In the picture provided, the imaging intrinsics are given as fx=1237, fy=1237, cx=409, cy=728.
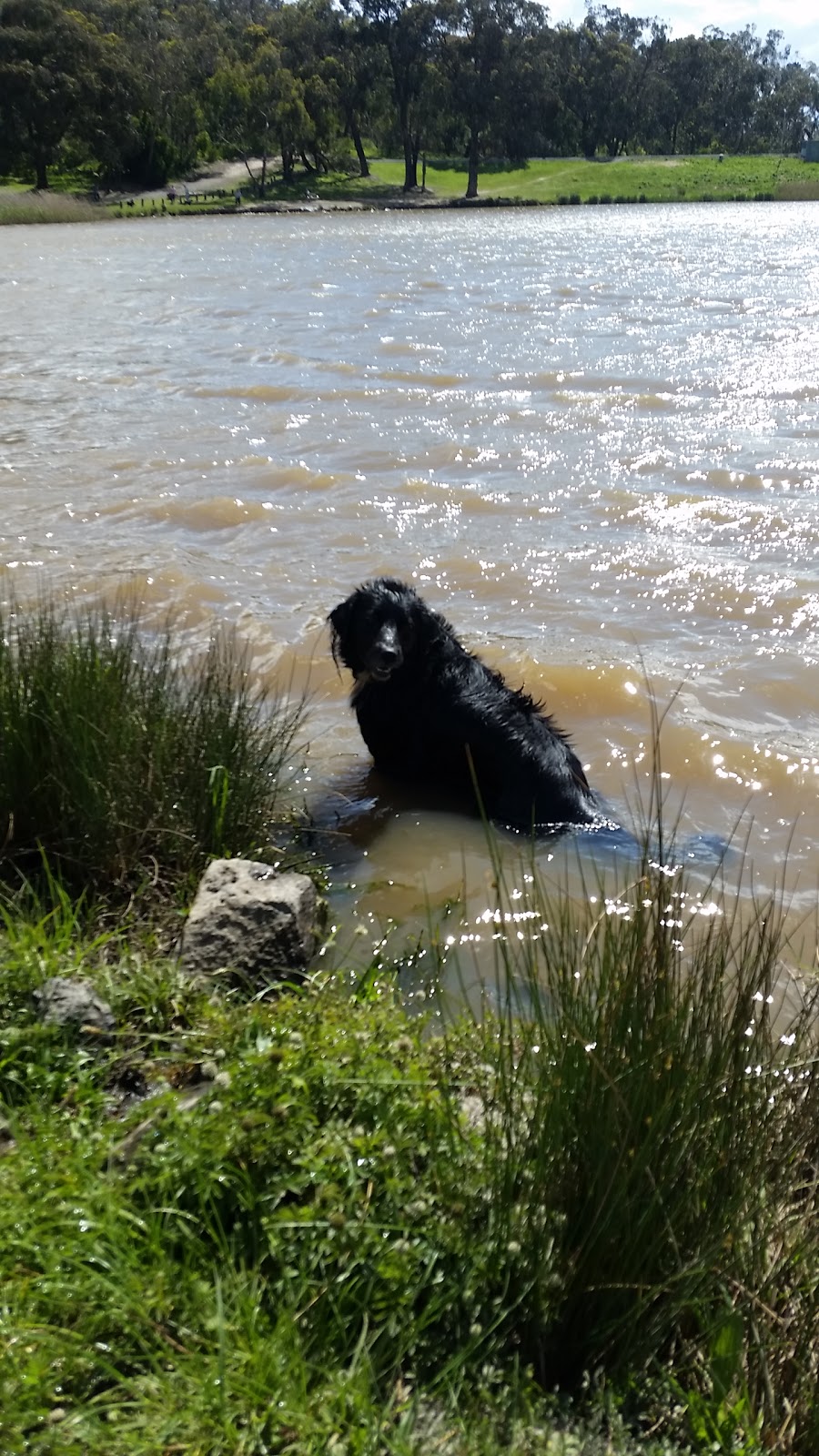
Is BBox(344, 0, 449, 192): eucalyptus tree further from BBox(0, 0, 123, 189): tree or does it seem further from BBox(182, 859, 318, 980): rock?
BBox(182, 859, 318, 980): rock

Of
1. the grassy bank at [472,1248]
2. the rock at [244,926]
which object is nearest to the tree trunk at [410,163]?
the rock at [244,926]

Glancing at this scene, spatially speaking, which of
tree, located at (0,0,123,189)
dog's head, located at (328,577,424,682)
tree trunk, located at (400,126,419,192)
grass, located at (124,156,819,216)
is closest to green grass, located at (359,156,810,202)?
grass, located at (124,156,819,216)

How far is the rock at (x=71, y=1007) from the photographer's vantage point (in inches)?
125

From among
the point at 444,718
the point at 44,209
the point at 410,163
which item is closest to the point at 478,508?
the point at 444,718

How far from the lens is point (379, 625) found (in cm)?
566

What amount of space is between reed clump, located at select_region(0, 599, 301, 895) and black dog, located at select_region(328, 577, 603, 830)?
1.23 meters

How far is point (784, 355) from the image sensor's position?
55.8ft

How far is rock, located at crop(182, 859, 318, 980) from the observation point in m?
3.56

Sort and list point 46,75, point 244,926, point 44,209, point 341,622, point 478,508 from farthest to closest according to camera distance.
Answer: point 46,75, point 44,209, point 478,508, point 341,622, point 244,926

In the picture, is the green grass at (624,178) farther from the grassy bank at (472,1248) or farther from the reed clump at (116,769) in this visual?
the grassy bank at (472,1248)

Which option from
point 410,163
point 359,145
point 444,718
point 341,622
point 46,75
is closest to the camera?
point 444,718

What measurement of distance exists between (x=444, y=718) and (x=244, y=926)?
235 cm

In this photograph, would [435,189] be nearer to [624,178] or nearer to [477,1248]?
[624,178]

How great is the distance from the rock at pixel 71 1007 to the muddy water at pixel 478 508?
903 mm
